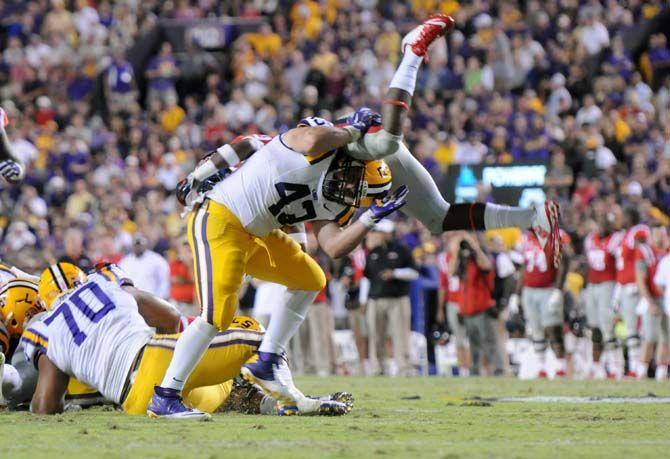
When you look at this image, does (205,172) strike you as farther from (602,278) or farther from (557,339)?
(557,339)

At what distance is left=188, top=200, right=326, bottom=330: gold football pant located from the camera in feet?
22.5

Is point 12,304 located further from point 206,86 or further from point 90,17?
point 90,17

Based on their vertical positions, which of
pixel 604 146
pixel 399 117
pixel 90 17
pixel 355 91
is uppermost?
pixel 90 17

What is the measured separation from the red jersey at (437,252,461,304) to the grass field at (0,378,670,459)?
695 centimetres

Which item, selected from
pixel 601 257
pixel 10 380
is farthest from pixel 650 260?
pixel 10 380

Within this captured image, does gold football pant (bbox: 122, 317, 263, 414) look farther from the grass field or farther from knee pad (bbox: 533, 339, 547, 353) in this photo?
knee pad (bbox: 533, 339, 547, 353)

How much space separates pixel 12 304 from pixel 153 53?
16.4m

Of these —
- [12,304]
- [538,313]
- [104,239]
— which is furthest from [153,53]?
[12,304]

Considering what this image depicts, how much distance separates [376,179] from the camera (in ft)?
24.1

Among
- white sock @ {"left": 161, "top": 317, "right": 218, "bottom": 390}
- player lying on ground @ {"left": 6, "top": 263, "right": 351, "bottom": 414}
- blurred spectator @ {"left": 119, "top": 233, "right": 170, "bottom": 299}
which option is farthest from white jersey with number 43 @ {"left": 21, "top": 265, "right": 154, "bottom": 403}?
blurred spectator @ {"left": 119, "top": 233, "right": 170, "bottom": 299}

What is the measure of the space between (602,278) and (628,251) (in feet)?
2.18

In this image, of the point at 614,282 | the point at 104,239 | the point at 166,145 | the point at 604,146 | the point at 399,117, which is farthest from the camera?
the point at 166,145

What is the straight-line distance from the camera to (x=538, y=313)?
15078 millimetres

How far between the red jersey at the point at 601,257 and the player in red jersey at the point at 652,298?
65cm
